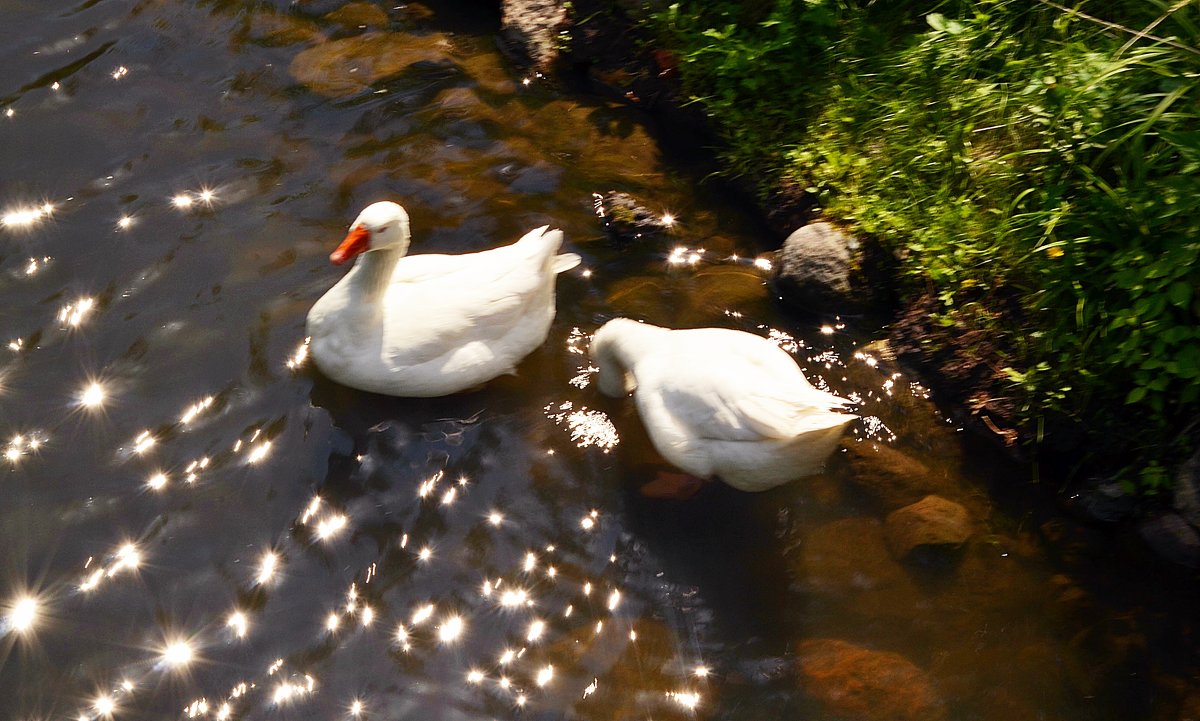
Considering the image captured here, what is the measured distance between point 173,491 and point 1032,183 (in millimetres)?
4027

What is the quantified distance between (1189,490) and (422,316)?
3.19 meters

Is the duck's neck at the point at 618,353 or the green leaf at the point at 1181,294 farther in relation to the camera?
the duck's neck at the point at 618,353

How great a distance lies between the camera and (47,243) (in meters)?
4.29

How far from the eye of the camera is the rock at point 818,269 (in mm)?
4191

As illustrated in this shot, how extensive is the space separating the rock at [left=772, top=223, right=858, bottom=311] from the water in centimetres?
15

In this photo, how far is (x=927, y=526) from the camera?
11.5ft

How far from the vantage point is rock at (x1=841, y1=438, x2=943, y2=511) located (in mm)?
3668

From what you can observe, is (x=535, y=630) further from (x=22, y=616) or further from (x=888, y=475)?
(x=22, y=616)

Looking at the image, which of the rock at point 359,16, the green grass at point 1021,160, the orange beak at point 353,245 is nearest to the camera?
the green grass at point 1021,160

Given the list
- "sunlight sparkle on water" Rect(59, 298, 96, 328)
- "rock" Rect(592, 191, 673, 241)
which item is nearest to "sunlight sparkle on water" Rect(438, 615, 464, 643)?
"rock" Rect(592, 191, 673, 241)

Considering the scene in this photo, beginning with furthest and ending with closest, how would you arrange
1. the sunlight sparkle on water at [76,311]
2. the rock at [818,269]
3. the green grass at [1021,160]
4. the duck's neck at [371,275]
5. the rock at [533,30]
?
the rock at [533,30] → the rock at [818,269] → the sunlight sparkle on water at [76,311] → the duck's neck at [371,275] → the green grass at [1021,160]

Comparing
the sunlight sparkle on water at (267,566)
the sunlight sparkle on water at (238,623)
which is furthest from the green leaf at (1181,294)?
the sunlight sparkle on water at (238,623)

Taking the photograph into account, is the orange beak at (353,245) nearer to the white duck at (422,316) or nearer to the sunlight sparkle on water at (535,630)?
the white duck at (422,316)

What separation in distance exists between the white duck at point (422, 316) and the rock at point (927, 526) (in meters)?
1.72
